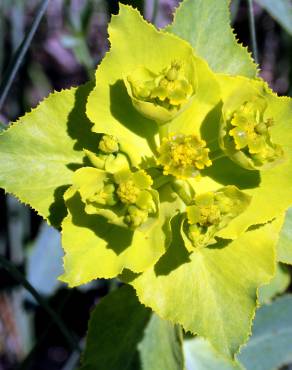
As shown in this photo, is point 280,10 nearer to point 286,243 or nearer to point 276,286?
point 286,243

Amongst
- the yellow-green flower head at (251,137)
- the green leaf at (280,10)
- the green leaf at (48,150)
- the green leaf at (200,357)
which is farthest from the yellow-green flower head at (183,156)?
the green leaf at (200,357)

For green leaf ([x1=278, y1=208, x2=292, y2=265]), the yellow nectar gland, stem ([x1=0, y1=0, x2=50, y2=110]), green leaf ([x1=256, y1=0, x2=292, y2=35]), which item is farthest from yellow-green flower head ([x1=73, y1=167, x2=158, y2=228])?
green leaf ([x1=256, y1=0, x2=292, y2=35])

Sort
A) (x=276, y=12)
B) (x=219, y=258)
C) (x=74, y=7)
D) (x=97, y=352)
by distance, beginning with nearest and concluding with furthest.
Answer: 1. (x=219, y=258)
2. (x=97, y=352)
3. (x=276, y=12)
4. (x=74, y=7)

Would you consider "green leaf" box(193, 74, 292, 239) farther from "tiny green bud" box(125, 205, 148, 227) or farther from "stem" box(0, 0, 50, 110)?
"stem" box(0, 0, 50, 110)

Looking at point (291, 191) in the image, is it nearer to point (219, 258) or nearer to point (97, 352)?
point (219, 258)

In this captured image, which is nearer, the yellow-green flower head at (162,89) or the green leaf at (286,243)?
the yellow-green flower head at (162,89)

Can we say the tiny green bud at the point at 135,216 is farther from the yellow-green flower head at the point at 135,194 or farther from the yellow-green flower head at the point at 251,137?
the yellow-green flower head at the point at 251,137

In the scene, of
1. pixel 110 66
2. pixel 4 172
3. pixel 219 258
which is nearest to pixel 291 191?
pixel 219 258
